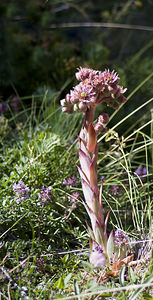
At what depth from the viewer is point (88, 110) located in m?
1.11

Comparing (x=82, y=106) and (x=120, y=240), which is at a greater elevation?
(x=82, y=106)

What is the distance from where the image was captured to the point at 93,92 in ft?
3.52

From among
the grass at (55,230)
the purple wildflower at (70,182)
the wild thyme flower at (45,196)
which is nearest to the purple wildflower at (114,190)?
the grass at (55,230)

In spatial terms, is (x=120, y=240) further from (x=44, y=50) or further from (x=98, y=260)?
(x=44, y=50)

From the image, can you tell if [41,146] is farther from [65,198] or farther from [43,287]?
[43,287]

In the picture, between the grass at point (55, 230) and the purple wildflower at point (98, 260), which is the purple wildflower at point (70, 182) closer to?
the grass at point (55, 230)

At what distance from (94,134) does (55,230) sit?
51 centimetres

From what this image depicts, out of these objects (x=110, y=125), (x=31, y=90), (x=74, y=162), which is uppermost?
(x=31, y=90)

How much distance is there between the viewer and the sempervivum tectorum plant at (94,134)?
1.07m

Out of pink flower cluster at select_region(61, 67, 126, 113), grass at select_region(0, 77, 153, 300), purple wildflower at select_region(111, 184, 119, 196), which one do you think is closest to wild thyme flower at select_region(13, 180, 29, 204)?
grass at select_region(0, 77, 153, 300)

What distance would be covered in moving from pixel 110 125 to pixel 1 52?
1433 mm

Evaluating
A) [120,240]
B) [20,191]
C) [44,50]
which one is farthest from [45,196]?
[44,50]

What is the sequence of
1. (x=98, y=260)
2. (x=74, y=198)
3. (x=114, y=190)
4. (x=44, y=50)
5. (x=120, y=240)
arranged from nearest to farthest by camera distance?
(x=98, y=260)
(x=120, y=240)
(x=74, y=198)
(x=114, y=190)
(x=44, y=50)

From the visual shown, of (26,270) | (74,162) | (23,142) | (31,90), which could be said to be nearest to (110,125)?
(74,162)
